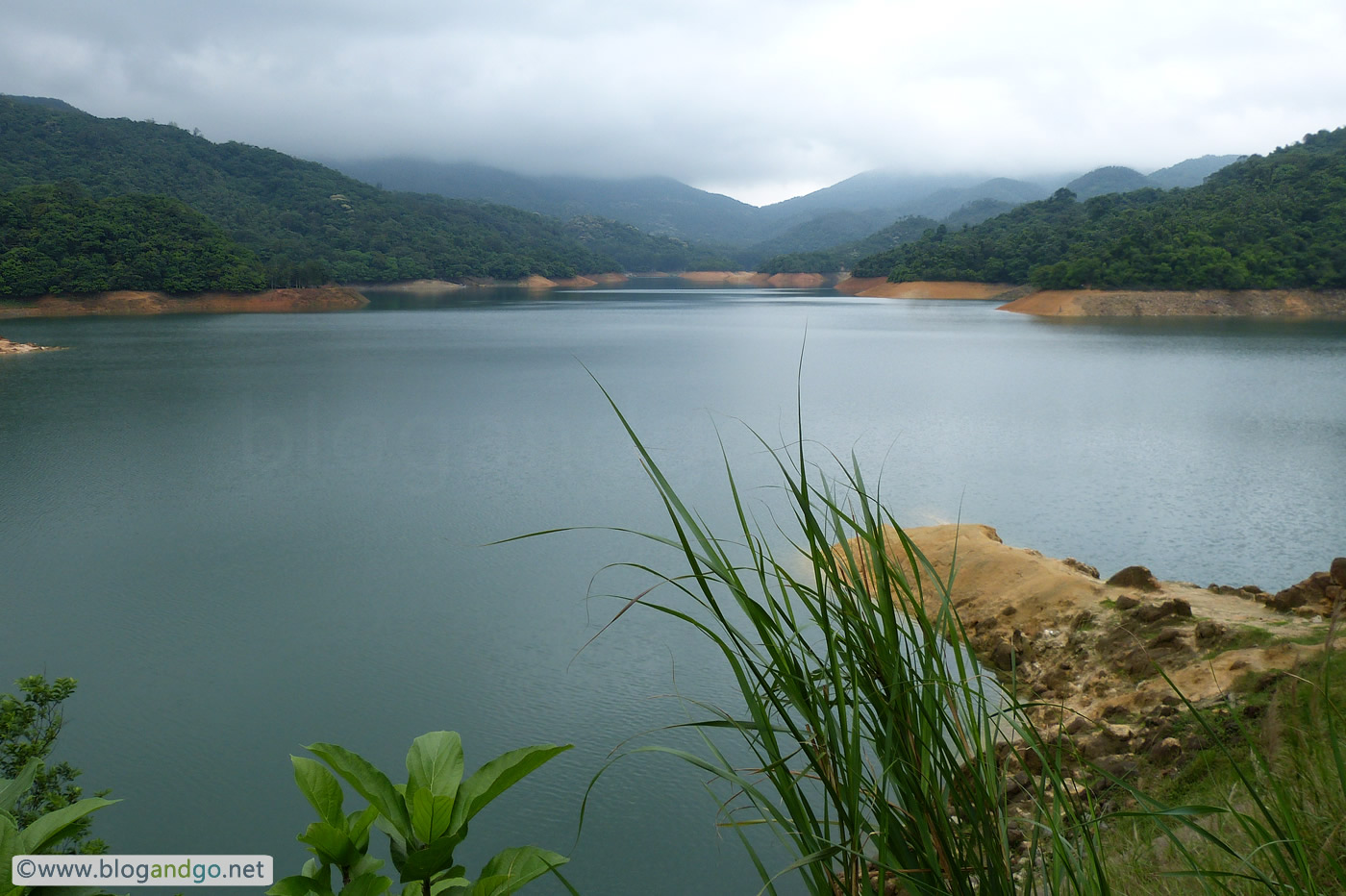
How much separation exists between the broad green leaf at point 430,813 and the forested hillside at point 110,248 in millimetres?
48614

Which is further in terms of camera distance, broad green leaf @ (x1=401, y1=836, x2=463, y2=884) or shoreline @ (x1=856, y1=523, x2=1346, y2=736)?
shoreline @ (x1=856, y1=523, x2=1346, y2=736)

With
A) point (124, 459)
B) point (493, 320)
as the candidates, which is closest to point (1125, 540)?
point (124, 459)

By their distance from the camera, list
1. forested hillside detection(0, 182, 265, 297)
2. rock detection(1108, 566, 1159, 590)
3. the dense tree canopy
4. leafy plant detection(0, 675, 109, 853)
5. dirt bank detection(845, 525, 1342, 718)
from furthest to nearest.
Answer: the dense tree canopy → forested hillside detection(0, 182, 265, 297) → rock detection(1108, 566, 1159, 590) → dirt bank detection(845, 525, 1342, 718) → leafy plant detection(0, 675, 109, 853)

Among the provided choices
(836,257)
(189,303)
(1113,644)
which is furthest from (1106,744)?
(836,257)

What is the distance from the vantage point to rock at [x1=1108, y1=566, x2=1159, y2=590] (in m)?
6.29

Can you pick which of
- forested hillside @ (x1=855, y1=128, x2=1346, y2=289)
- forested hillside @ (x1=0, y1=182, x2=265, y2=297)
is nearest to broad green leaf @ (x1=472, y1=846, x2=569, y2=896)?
forested hillside @ (x1=855, y1=128, x2=1346, y2=289)

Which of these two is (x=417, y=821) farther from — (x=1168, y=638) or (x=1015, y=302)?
(x=1015, y=302)

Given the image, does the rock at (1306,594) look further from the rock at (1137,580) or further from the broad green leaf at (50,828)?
the broad green leaf at (50,828)

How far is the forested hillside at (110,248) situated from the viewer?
39812mm

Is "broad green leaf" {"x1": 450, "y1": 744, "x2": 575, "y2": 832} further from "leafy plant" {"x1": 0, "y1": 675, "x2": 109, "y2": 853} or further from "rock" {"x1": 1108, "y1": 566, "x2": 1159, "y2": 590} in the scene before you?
"rock" {"x1": 1108, "y1": 566, "x2": 1159, "y2": 590}

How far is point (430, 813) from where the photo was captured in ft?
3.34

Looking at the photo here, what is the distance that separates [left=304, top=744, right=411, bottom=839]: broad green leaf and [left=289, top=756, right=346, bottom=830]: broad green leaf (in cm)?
2

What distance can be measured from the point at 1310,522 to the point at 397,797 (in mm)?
10276

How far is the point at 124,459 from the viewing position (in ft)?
37.4
